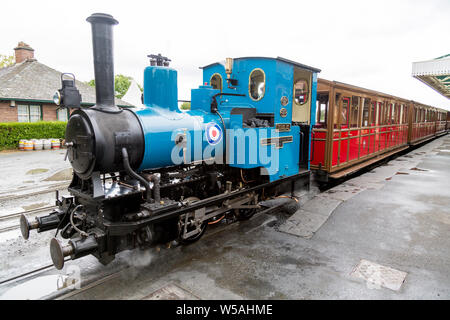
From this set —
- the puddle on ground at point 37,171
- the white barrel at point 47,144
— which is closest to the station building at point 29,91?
the white barrel at point 47,144

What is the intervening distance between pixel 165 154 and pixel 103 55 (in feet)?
4.64

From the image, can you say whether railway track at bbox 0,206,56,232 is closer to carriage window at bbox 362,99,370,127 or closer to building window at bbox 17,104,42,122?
carriage window at bbox 362,99,370,127

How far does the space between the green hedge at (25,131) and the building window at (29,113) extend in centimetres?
219

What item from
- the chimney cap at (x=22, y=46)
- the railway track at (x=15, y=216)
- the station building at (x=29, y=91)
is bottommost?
the railway track at (x=15, y=216)

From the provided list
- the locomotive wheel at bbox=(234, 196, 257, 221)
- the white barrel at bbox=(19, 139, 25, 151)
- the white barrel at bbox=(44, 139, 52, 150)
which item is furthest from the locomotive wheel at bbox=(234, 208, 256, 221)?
the white barrel at bbox=(19, 139, 25, 151)

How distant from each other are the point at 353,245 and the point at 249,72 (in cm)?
343

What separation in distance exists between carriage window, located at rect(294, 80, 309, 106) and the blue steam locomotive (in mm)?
654

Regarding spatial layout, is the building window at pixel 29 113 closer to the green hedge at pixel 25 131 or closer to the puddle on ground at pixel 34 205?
the green hedge at pixel 25 131

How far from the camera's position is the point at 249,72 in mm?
5336

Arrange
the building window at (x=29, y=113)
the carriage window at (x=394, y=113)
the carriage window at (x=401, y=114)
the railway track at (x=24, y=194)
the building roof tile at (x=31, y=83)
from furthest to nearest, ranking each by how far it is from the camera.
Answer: the building window at (x=29, y=113) < the building roof tile at (x=31, y=83) < the carriage window at (x=401, y=114) < the carriage window at (x=394, y=113) < the railway track at (x=24, y=194)

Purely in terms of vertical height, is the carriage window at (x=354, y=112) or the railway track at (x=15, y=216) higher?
the carriage window at (x=354, y=112)

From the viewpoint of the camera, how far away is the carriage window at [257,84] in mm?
5246

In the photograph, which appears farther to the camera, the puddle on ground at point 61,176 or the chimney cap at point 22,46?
the chimney cap at point 22,46
